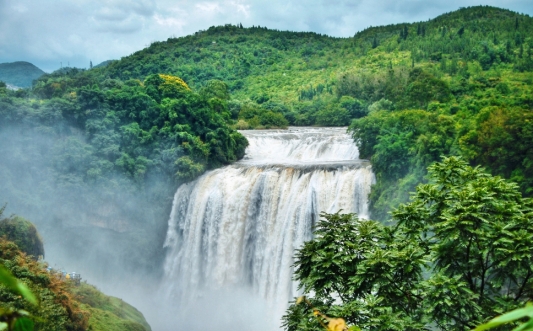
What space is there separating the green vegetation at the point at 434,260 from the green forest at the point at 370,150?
0.04 m

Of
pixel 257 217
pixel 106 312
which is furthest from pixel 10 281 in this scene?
pixel 257 217

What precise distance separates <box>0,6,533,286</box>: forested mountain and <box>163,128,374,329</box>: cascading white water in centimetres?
131

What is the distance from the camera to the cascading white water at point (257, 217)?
926 inches

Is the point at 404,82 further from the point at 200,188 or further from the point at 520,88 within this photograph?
the point at 200,188

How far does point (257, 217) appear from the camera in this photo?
25.5m

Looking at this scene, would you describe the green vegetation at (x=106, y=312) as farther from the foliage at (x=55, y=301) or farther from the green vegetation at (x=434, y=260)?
the green vegetation at (x=434, y=260)

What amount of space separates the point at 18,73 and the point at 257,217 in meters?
81.7

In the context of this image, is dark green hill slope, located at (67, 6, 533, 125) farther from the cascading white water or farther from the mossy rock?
the mossy rock

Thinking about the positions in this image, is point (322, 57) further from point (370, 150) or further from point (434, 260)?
point (434, 260)

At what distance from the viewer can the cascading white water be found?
77.2 feet

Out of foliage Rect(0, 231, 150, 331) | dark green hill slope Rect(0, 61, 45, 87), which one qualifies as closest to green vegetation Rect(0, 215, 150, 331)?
foliage Rect(0, 231, 150, 331)

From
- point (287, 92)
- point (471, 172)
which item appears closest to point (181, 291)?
point (471, 172)

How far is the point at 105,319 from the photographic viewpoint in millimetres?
18812

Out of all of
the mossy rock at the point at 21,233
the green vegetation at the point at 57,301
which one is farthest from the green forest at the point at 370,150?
the green vegetation at the point at 57,301
